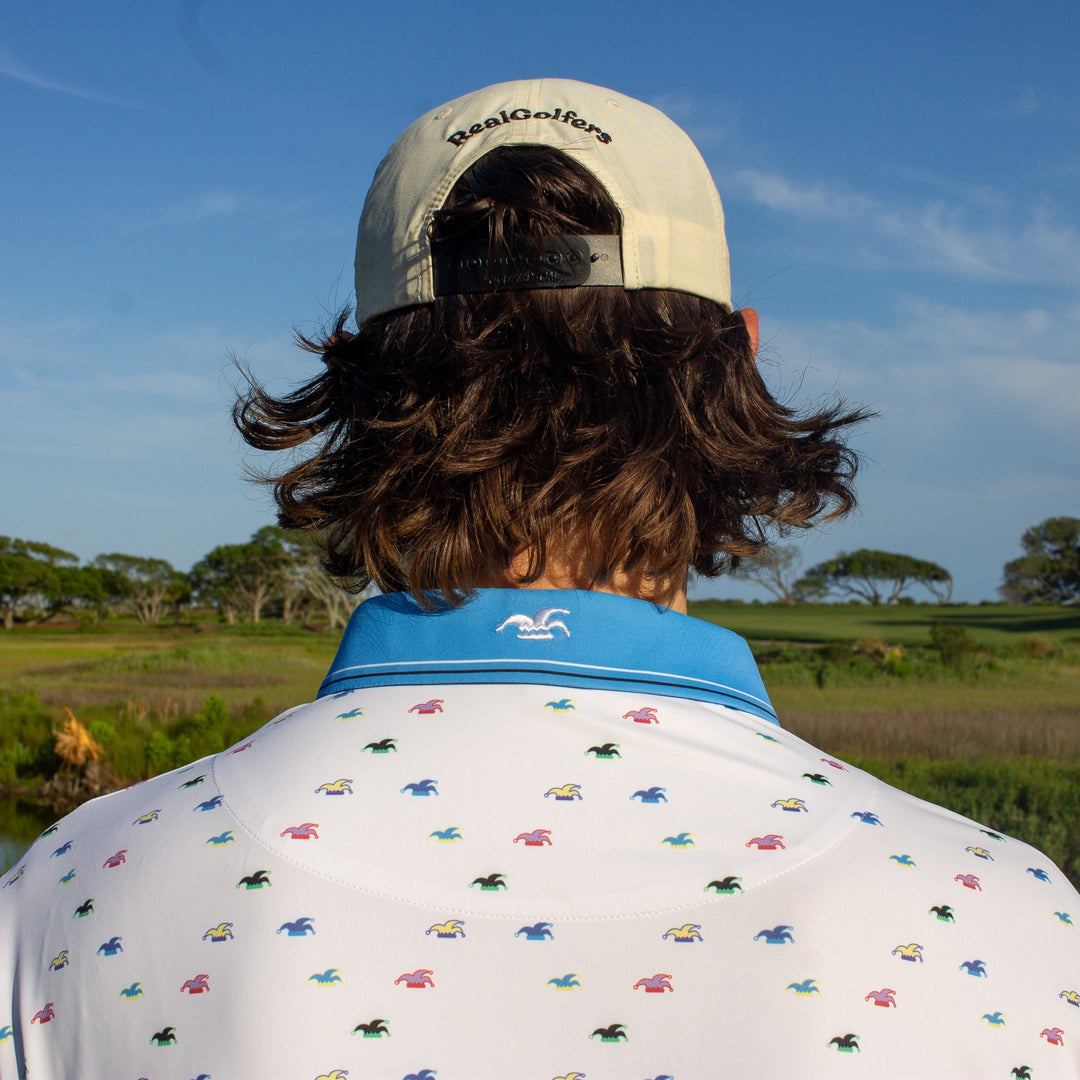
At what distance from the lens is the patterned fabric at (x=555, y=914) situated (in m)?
0.74

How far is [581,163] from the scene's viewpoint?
3.43 ft

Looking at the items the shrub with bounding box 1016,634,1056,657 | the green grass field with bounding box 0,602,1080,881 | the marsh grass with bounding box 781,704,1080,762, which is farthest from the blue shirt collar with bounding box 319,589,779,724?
the shrub with bounding box 1016,634,1056,657

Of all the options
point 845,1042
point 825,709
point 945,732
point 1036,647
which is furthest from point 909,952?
point 1036,647

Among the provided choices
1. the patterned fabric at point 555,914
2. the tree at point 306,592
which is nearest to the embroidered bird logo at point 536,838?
the patterned fabric at point 555,914

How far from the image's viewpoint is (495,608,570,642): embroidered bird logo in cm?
88

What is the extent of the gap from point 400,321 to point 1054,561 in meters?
60.2

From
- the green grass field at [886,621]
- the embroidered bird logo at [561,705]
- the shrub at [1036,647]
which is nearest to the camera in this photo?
the embroidered bird logo at [561,705]

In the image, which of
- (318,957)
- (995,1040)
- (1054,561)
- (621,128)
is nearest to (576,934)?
(318,957)

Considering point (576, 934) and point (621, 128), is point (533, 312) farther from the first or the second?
point (576, 934)

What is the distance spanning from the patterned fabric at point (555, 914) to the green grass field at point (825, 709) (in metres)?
3.27

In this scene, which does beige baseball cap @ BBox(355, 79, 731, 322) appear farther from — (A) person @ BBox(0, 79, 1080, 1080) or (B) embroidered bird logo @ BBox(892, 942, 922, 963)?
(B) embroidered bird logo @ BBox(892, 942, 922, 963)

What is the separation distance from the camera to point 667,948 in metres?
0.75

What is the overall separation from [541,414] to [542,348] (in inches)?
3.1

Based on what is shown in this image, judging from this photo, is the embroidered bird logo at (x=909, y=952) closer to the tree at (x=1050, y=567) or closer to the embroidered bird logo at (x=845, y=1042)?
the embroidered bird logo at (x=845, y=1042)
